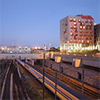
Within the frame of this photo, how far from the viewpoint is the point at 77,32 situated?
53.1m

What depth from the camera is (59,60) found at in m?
32.5

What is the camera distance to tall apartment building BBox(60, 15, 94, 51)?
5256cm

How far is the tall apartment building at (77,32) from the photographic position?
52.6m

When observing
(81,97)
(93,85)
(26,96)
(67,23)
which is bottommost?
(93,85)

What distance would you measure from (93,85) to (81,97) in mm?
9270

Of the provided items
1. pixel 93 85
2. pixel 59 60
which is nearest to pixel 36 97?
pixel 93 85

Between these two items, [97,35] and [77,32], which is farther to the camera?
[97,35]

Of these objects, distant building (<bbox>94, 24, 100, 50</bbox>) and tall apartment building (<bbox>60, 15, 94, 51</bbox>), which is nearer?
tall apartment building (<bbox>60, 15, 94, 51</bbox>)

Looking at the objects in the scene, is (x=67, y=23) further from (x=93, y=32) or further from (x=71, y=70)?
(x=71, y=70)

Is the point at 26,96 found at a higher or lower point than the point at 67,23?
lower

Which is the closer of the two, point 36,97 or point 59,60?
point 36,97

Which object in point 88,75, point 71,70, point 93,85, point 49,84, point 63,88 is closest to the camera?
point 63,88

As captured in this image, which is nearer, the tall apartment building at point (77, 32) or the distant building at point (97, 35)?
the tall apartment building at point (77, 32)

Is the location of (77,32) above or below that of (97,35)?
above
